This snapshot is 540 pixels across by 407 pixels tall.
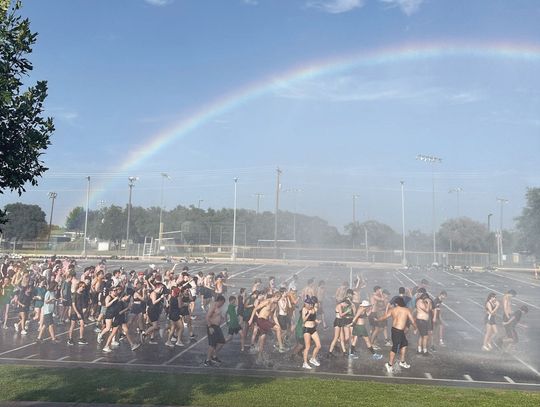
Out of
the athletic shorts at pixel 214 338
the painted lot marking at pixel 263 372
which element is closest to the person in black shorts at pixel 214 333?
the athletic shorts at pixel 214 338

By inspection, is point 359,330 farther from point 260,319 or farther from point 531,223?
point 531,223

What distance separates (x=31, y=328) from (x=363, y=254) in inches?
2578

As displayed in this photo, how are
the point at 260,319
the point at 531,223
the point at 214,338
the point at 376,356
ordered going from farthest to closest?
the point at 531,223 < the point at 376,356 < the point at 260,319 < the point at 214,338

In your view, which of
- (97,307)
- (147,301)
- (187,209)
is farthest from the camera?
(187,209)

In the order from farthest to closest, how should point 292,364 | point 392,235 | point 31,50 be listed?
point 392,235 < point 292,364 < point 31,50

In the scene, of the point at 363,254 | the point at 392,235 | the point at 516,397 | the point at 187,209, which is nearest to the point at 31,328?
the point at 516,397

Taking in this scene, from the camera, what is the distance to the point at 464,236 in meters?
111

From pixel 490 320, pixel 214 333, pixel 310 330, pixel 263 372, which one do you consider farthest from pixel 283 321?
pixel 490 320

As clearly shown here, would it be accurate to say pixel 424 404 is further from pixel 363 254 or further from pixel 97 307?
pixel 363 254

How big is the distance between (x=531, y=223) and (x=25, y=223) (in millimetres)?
91042

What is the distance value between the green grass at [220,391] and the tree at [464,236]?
10298 centimetres

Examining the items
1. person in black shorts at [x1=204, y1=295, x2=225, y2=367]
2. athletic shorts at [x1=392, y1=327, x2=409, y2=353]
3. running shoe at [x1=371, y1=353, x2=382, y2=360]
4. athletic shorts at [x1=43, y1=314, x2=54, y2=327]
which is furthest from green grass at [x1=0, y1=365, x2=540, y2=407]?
athletic shorts at [x1=43, y1=314, x2=54, y2=327]

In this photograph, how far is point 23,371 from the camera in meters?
11.6

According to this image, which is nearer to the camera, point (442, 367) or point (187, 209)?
point (442, 367)
